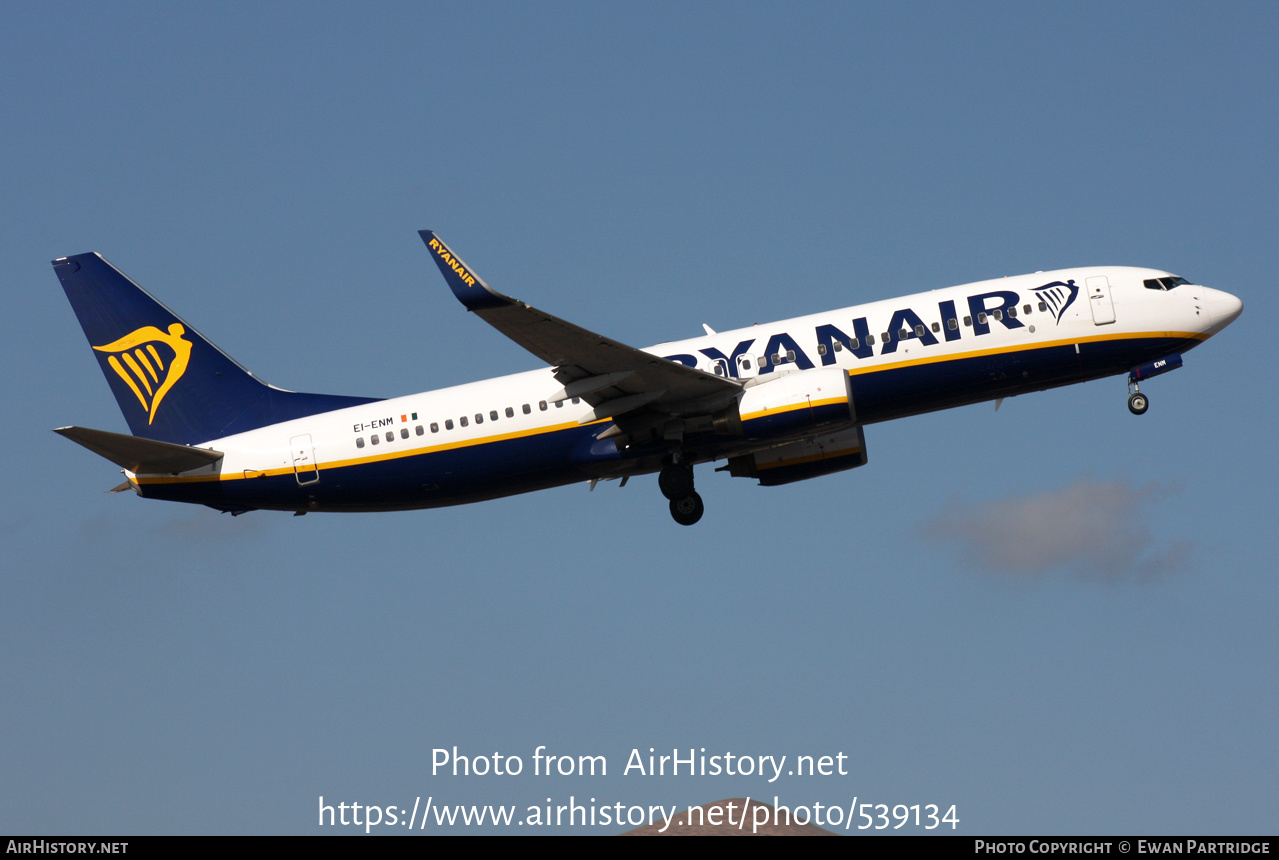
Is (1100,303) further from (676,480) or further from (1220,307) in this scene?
(676,480)

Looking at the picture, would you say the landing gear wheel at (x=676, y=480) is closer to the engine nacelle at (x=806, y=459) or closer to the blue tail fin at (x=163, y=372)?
the engine nacelle at (x=806, y=459)

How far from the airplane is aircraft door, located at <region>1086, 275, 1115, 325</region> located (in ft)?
0.13

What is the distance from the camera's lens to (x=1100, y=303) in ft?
133

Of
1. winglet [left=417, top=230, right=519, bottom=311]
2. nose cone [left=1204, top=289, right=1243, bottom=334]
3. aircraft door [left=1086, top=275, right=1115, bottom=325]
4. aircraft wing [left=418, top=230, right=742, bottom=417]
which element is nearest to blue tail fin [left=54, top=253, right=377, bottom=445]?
aircraft wing [left=418, top=230, right=742, bottom=417]

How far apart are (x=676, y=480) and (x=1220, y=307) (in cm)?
1629

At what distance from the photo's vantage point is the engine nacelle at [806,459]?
43.8 metres

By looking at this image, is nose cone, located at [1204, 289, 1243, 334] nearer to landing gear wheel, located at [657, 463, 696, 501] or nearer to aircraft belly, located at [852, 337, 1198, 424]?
aircraft belly, located at [852, 337, 1198, 424]

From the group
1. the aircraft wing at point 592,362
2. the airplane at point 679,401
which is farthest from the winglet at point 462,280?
the airplane at point 679,401

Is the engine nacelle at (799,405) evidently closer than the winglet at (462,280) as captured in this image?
No

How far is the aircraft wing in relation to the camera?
35156 mm

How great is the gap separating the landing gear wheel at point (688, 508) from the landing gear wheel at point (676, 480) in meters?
Result: 0.18

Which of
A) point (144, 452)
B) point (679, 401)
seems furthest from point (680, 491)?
point (144, 452)

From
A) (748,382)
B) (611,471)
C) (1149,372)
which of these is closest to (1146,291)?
(1149,372)
